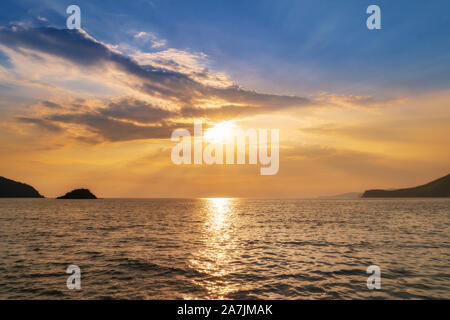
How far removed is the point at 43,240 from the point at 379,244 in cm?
4565

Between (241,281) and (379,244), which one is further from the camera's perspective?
(379,244)

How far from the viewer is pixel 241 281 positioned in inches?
714

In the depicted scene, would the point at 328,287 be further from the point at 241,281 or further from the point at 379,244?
the point at 379,244

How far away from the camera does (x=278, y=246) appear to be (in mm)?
31172

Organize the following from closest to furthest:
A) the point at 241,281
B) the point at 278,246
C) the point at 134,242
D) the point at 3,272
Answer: the point at 241,281 → the point at 3,272 → the point at 278,246 → the point at 134,242

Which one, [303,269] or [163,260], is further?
[163,260]
